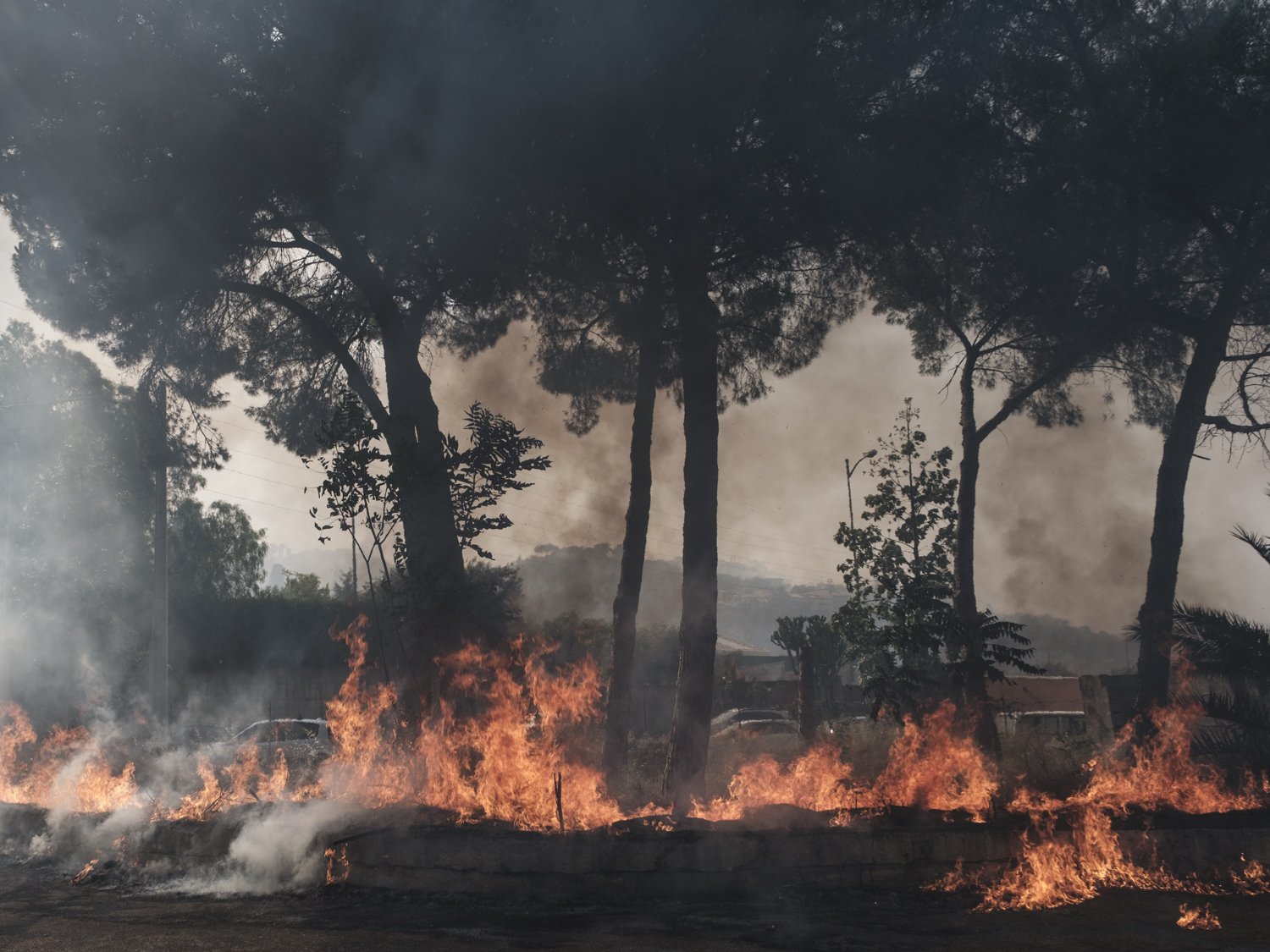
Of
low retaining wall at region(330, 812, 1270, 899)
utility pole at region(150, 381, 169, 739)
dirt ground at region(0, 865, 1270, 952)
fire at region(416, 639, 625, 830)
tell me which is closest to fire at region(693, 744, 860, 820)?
low retaining wall at region(330, 812, 1270, 899)

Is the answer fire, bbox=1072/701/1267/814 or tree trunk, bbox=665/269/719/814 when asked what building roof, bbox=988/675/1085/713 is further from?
tree trunk, bbox=665/269/719/814

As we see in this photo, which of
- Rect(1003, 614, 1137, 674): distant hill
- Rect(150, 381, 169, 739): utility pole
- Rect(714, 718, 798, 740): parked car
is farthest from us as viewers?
Rect(1003, 614, 1137, 674): distant hill

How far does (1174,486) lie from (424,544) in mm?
10265

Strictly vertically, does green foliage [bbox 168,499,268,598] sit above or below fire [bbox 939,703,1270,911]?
above

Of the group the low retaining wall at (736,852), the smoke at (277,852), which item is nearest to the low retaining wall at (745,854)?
the low retaining wall at (736,852)

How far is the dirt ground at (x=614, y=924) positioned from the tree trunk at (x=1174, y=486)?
18.3ft

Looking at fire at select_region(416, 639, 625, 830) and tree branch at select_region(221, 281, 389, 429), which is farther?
tree branch at select_region(221, 281, 389, 429)

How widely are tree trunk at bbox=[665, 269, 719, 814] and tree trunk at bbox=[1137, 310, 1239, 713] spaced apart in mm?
5894

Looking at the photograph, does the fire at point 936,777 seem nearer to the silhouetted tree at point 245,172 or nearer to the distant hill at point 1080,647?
the silhouetted tree at point 245,172

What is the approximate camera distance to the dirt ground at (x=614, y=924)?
7.17 m

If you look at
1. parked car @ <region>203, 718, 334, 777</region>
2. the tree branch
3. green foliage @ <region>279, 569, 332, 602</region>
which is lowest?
parked car @ <region>203, 718, 334, 777</region>

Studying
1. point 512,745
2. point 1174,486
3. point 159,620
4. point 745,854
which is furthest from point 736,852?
point 159,620

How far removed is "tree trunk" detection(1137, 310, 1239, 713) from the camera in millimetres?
13578

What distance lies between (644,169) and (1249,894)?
1006 centimetres
